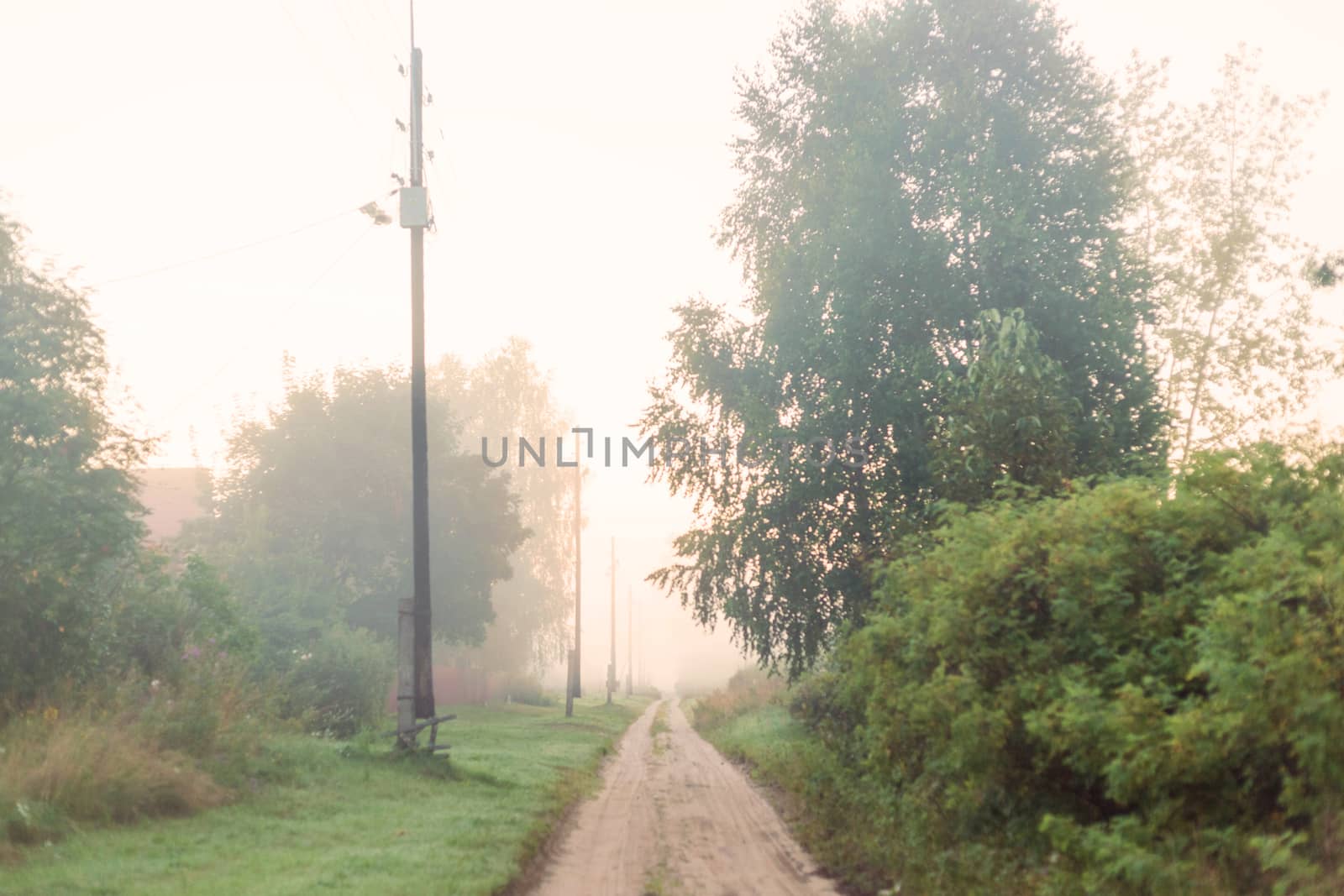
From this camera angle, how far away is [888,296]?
18.1m

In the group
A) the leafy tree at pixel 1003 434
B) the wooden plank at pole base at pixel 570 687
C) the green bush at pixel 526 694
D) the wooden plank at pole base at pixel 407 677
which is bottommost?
the green bush at pixel 526 694

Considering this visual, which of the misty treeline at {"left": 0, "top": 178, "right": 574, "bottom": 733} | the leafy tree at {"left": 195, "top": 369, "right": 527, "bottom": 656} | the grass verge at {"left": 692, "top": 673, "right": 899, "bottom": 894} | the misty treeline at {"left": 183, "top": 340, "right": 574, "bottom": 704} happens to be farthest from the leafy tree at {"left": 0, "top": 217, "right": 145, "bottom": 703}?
the leafy tree at {"left": 195, "top": 369, "right": 527, "bottom": 656}

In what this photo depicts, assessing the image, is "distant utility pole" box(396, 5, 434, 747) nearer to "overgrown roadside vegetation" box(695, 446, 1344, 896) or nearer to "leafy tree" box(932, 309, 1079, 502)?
"leafy tree" box(932, 309, 1079, 502)

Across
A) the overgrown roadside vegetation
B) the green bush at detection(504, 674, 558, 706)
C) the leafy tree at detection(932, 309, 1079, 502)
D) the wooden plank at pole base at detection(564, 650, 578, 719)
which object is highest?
the leafy tree at detection(932, 309, 1079, 502)

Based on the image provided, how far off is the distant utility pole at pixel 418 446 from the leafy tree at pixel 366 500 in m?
21.3

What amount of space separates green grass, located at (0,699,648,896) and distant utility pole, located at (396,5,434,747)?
1.22 metres

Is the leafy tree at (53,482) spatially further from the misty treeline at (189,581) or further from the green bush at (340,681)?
the green bush at (340,681)

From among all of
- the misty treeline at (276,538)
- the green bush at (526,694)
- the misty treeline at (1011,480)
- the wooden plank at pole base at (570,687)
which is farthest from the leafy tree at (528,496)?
the misty treeline at (1011,480)

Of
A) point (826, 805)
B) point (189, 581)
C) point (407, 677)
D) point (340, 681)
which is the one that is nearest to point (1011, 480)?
point (826, 805)

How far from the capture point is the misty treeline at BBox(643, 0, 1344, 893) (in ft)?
20.6

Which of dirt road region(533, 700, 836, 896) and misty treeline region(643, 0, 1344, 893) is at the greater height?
misty treeline region(643, 0, 1344, 893)

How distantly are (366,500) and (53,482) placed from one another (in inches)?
1052

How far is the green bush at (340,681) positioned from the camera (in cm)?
2534

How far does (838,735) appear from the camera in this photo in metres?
16.4
